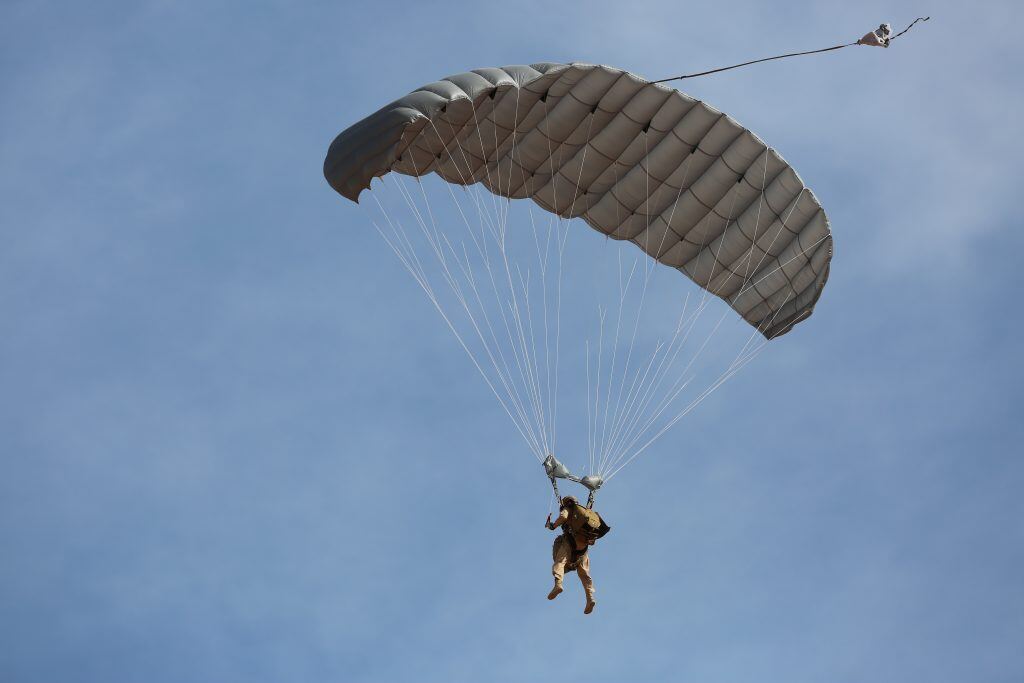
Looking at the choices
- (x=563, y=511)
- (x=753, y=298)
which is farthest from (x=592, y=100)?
(x=563, y=511)

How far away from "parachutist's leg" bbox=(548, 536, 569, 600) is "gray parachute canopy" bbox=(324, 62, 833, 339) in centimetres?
499

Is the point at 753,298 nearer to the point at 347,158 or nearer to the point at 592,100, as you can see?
the point at 592,100

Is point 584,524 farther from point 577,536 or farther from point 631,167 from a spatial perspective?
point 631,167

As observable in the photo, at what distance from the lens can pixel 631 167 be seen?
812 inches

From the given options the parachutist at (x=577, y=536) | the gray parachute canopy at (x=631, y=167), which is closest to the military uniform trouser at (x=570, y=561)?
the parachutist at (x=577, y=536)

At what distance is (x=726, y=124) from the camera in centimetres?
1975

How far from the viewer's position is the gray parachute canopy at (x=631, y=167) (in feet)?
63.0

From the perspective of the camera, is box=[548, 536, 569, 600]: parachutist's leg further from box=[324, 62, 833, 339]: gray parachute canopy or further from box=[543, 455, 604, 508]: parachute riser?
box=[324, 62, 833, 339]: gray parachute canopy

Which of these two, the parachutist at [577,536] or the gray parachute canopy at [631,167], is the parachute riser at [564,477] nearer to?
the parachutist at [577,536]

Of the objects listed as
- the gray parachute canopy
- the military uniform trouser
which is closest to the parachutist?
the military uniform trouser

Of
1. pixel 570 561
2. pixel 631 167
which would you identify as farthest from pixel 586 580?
pixel 631 167

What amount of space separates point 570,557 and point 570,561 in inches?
1.8

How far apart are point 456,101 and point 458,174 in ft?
6.97

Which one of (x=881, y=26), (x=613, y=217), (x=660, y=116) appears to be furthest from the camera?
(x=613, y=217)
